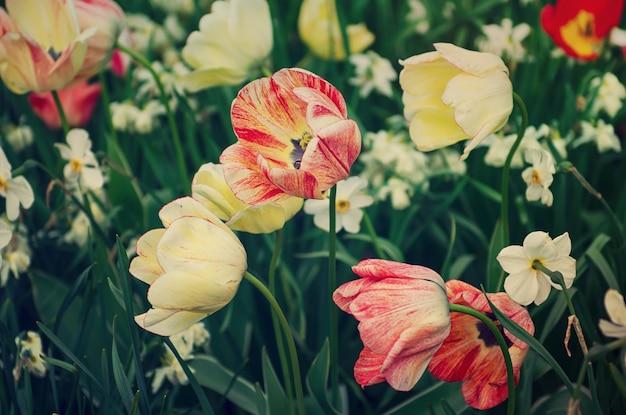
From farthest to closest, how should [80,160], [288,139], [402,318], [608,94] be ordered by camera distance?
[608,94], [80,160], [288,139], [402,318]

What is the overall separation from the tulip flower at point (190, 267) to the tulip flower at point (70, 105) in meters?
0.61

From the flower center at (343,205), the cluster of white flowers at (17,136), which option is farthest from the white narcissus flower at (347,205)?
the cluster of white flowers at (17,136)

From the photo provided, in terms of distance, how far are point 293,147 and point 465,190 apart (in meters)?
0.44

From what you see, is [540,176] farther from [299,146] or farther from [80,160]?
[80,160]

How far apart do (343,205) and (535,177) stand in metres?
0.18

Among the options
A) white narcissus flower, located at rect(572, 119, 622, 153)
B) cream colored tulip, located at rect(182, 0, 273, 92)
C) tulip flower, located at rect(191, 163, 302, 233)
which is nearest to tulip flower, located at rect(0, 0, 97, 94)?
cream colored tulip, located at rect(182, 0, 273, 92)

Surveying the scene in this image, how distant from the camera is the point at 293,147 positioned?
0.57m

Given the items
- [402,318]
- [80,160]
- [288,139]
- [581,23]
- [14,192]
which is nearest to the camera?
[402,318]

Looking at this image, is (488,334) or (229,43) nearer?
(488,334)

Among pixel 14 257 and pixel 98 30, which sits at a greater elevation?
pixel 98 30

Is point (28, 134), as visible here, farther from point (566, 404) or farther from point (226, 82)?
point (566, 404)

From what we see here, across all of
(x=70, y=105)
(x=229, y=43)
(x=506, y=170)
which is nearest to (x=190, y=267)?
(x=506, y=170)

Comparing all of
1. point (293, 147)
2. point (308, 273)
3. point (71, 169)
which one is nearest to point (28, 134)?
point (71, 169)

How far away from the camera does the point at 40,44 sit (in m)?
0.75
